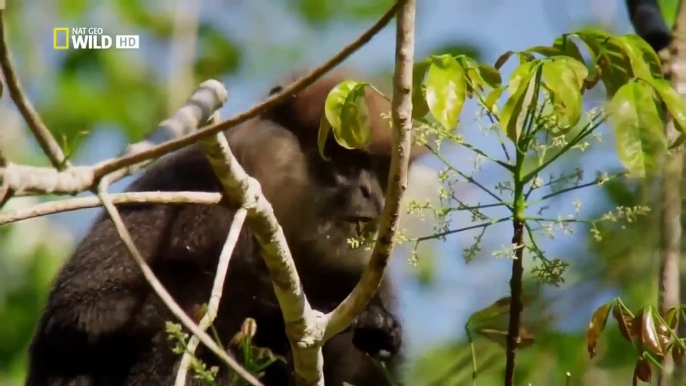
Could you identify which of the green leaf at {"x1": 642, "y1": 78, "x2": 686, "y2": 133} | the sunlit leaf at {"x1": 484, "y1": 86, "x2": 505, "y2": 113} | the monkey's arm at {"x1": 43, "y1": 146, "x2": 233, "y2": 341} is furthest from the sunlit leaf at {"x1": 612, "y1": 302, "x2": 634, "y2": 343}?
the monkey's arm at {"x1": 43, "y1": 146, "x2": 233, "y2": 341}

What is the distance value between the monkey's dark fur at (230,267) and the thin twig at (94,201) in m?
1.41

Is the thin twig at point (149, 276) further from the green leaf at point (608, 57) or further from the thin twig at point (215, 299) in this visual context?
the green leaf at point (608, 57)

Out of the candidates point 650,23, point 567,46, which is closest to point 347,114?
point 567,46

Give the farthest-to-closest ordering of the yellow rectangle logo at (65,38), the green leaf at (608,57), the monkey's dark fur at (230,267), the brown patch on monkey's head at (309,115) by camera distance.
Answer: the yellow rectangle logo at (65,38) → the brown patch on monkey's head at (309,115) → the monkey's dark fur at (230,267) → the green leaf at (608,57)

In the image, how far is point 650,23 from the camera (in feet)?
9.15

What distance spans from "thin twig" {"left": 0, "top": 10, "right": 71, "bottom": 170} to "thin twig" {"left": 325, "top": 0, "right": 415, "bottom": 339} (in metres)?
0.58

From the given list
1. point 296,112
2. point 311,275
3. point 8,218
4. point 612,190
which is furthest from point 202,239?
point 8,218

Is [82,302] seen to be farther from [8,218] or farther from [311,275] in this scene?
[8,218]

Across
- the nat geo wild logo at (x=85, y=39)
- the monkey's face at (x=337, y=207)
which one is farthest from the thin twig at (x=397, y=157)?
the nat geo wild logo at (x=85, y=39)

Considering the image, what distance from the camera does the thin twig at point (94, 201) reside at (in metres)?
1.24

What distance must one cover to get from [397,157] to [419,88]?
0.30 meters

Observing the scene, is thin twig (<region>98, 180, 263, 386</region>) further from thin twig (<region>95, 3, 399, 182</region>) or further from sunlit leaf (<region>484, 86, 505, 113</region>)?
sunlit leaf (<region>484, 86, 505, 113</region>)

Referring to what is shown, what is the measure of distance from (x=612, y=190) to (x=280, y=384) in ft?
4.43

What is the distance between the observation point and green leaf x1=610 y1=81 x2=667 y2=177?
1683mm
